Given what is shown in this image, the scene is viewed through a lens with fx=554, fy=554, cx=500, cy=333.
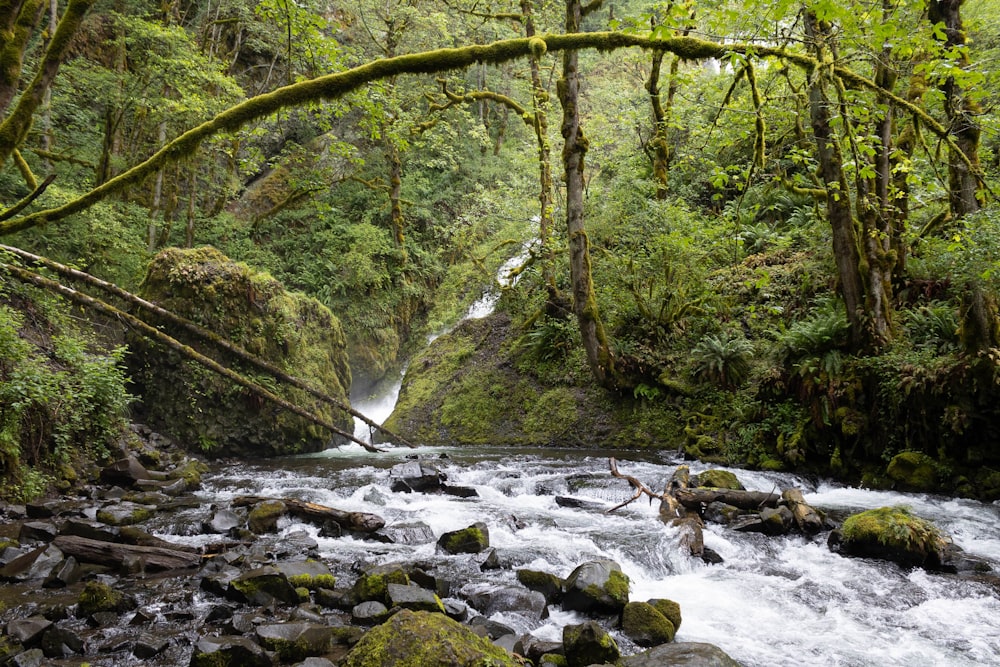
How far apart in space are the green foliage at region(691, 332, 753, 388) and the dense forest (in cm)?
5

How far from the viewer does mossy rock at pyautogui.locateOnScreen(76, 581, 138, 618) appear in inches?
178

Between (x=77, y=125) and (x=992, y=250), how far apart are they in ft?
65.0

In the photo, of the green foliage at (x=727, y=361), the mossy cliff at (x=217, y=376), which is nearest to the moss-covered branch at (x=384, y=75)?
the green foliage at (x=727, y=361)

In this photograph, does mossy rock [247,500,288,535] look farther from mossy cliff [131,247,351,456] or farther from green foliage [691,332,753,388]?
green foliage [691,332,753,388]

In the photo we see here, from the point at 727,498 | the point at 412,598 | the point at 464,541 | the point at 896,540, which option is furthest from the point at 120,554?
the point at 896,540

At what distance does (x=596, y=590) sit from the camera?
15.8ft

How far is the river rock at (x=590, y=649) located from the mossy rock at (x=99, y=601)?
12.1ft

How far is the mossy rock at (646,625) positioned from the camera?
14.4ft

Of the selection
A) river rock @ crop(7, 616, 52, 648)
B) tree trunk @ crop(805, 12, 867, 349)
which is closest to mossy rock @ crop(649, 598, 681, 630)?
river rock @ crop(7, 616, 52, 648)

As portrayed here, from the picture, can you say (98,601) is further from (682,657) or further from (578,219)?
(578,219)

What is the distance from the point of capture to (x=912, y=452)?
837 cm

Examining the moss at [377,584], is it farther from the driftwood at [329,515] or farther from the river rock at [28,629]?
the river rock at [28,629]

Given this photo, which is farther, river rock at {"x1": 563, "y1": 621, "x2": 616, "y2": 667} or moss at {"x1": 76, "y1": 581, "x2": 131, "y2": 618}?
moss at {"x1": 76, "y1": 581, "x2": 131, "y2": 618}

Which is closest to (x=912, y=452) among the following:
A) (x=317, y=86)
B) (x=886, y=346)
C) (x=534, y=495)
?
(x=886, y=346)
